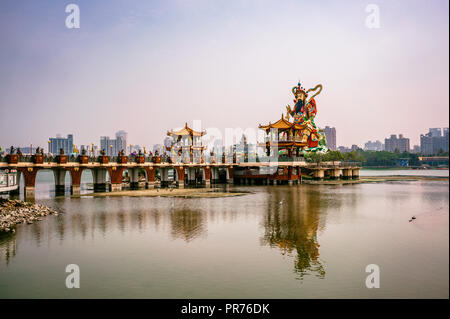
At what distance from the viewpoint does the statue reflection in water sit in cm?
1856

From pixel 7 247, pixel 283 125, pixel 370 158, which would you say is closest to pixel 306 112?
pixel 283 125

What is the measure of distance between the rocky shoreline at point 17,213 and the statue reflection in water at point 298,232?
18.9 meters

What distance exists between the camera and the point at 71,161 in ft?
178

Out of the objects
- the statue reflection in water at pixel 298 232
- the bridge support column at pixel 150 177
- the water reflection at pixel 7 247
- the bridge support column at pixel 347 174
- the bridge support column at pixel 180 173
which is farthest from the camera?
the bridge support column at pixel 347 174

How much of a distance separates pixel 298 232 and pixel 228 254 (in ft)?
23.8

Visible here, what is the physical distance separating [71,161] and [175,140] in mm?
31550

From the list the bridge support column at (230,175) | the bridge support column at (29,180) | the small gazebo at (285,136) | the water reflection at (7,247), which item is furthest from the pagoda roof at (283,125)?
the water reflection at (7,247)

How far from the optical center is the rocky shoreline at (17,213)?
28.0m

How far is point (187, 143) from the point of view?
83.6 meters

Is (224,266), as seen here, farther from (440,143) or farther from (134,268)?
(440,143)

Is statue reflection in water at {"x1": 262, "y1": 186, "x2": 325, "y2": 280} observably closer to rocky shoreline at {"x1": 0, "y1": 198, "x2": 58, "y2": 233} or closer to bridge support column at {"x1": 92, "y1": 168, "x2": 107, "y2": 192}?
rocky shoreline at {"x1": 0, "y1": 198, "x2": 58, "y2": 233}

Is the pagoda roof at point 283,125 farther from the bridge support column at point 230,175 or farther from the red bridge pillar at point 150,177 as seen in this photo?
the red bridge pillar at point 150,177

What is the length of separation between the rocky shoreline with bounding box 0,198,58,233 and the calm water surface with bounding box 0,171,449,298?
44.8 inches
